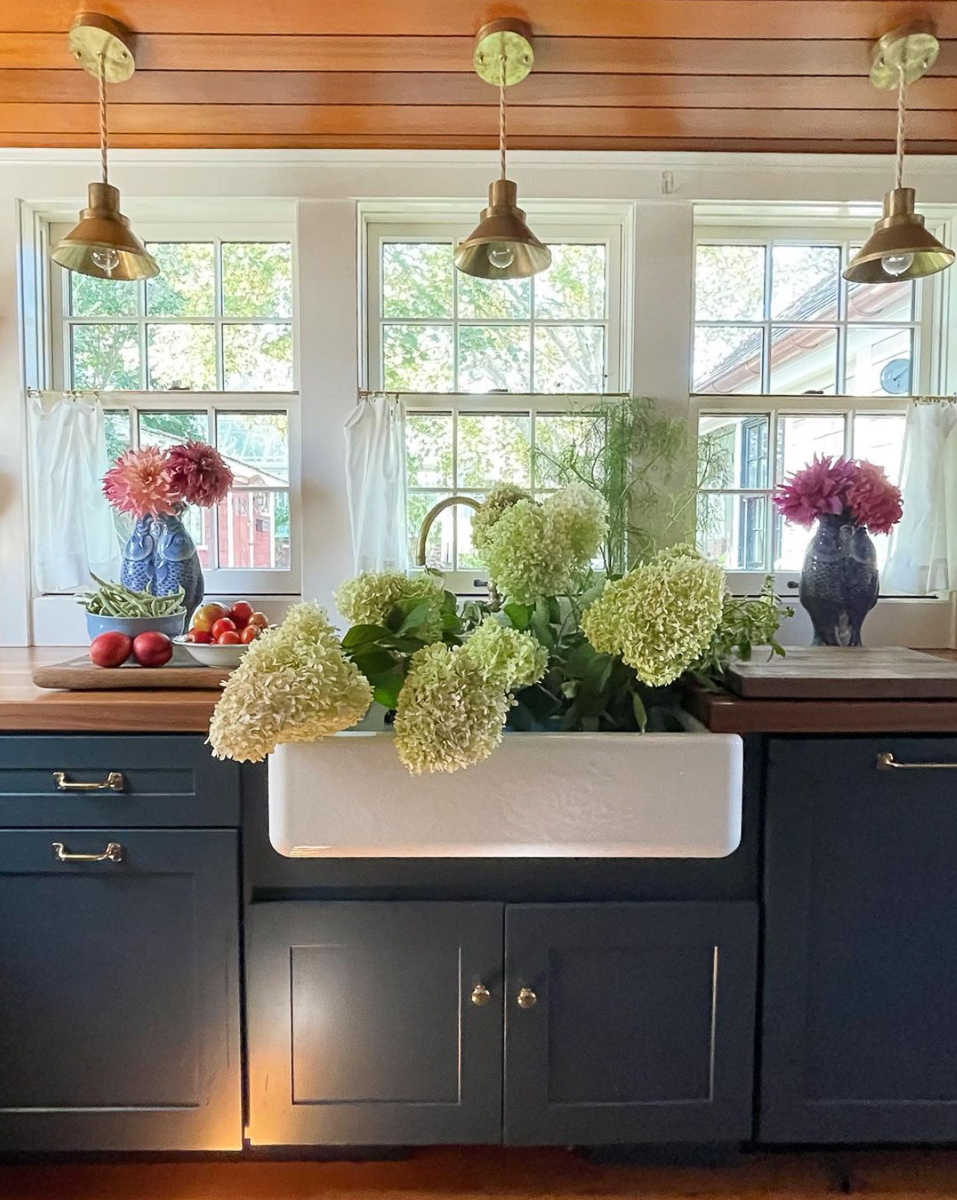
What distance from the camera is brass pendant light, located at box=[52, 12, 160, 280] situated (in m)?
1.42

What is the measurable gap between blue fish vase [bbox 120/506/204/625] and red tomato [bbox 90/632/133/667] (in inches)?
17.8

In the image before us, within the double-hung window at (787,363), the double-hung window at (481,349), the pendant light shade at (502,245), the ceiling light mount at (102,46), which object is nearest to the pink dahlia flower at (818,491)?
the double-hung window at (787,363)

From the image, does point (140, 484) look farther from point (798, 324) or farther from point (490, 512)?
point (798, 324)

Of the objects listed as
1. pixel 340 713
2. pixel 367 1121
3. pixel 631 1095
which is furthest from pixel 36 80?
pixel 631 1095

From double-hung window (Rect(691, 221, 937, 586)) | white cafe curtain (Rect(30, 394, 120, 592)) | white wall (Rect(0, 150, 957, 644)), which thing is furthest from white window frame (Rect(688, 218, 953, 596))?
white cafe curtain (Rect(30, 394, 120, 592))

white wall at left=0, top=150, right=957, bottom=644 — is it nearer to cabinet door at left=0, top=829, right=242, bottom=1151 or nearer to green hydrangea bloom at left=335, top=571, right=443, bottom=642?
green hydrangea bloom at left=335, top=571, right=443, bottom=642

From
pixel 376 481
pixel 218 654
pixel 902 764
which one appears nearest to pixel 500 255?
pixel 376 481

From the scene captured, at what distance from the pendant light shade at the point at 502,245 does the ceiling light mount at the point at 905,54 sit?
888 mm

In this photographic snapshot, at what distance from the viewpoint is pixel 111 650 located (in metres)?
1.28

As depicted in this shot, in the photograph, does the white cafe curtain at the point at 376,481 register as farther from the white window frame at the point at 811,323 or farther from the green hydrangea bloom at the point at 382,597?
the white window frame at the point at 811,323

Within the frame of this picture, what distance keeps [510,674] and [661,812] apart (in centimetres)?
34

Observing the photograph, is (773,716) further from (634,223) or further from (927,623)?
(634,223)

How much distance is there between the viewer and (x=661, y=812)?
1028 mm

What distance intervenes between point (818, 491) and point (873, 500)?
13cm
